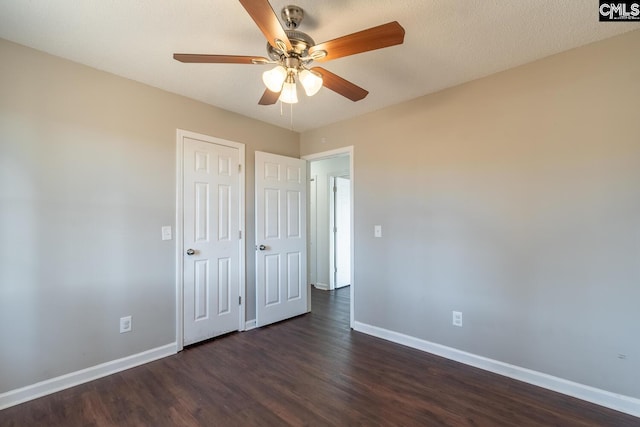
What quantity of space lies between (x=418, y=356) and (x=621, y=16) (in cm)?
287

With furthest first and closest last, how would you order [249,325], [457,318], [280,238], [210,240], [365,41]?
1. [280,238]
2. [249,325]
3. [210,240]
4. [457,318]
5. [365,41]

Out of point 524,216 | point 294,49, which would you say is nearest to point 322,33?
point 294,49

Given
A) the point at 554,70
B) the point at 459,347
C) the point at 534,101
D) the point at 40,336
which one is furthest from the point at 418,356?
the point at 40,336

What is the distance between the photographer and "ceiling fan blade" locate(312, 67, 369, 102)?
1750mm

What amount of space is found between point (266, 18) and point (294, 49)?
0.28 meters

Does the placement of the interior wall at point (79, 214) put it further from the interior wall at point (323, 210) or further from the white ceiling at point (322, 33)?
the interior wall at point (323, 210)

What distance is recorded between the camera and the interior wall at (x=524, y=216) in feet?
6.36

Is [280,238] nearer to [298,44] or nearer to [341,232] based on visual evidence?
[341,232]

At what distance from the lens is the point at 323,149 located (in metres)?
3.75

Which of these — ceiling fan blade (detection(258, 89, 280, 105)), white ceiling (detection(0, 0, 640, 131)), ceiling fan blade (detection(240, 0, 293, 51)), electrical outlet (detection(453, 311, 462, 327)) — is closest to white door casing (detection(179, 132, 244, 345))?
white ceiling (detection(0, 0, 640, 131))

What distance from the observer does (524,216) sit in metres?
2.28

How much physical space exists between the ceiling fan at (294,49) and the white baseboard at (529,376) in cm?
241

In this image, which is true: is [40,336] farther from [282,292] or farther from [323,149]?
[323,149]

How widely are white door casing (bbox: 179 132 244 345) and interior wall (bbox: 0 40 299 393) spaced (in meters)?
0.15
